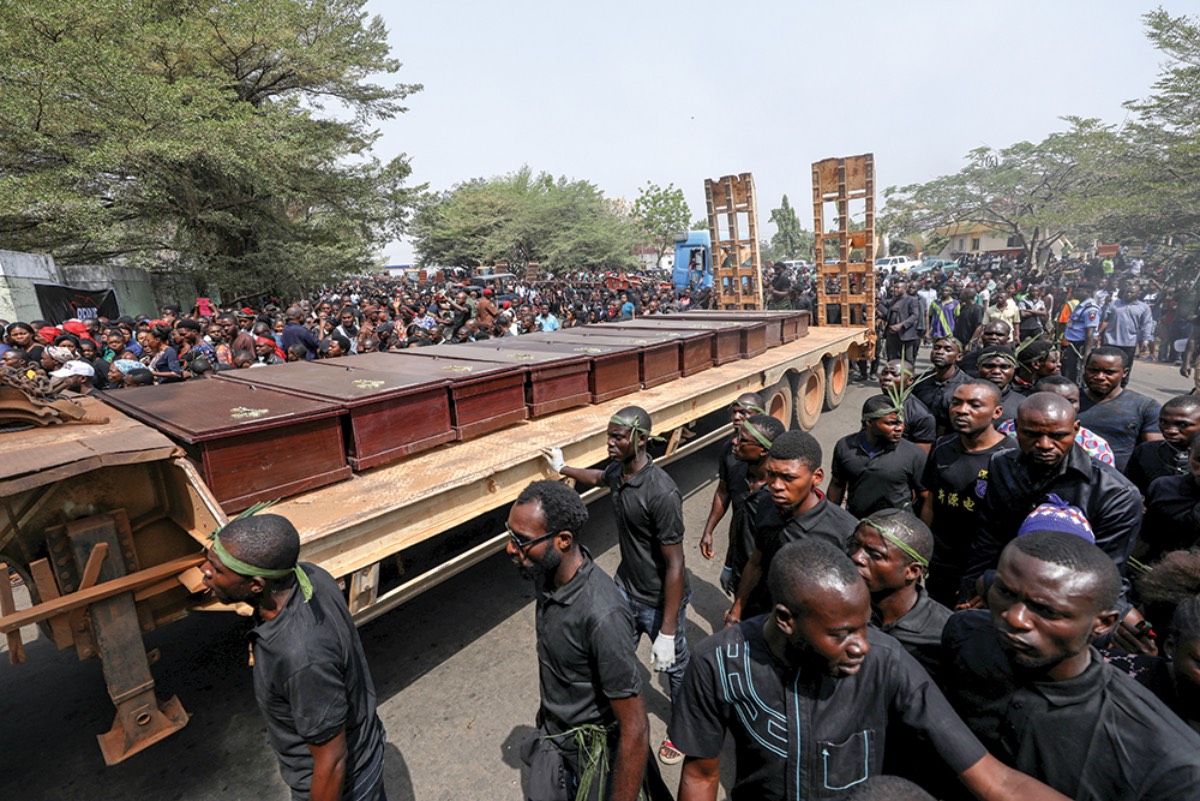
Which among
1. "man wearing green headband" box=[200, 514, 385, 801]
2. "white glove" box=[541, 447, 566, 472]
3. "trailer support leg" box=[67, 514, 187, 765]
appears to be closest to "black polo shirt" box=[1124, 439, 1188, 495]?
"white glove" box=[541, 447, 566, 472]

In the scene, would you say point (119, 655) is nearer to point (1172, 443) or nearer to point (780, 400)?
point (1172, 443)

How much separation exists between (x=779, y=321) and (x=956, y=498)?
5633 mm

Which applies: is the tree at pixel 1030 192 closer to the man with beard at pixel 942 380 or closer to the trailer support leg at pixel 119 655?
the man with beard at pixel 942 380

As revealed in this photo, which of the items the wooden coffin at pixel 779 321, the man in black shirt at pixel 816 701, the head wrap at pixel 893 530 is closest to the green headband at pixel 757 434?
the head wrap at pixel 893 530

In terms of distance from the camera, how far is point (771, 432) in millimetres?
2984

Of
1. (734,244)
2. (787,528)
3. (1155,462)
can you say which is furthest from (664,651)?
(734,244)

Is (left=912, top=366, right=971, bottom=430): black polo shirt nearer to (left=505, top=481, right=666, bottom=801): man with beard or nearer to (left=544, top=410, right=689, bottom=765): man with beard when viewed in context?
(left=544, top=410, right=689, bottom=765): man with beard

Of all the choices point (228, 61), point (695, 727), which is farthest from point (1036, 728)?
point (228, 61)

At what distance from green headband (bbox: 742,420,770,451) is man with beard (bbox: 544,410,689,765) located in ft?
1.65

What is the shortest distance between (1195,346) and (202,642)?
52.7ft

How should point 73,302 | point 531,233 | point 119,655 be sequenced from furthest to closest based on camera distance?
point 531,233 < point 73,302 < point 119,655

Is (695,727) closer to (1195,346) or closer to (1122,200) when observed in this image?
(1195,346)

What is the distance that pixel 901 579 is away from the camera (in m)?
1.93

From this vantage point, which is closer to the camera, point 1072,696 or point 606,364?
point 1072,696
